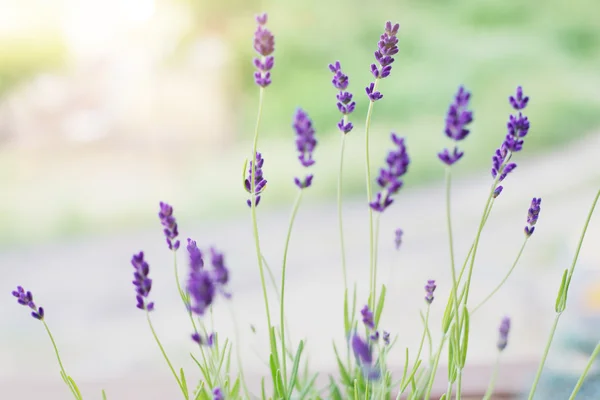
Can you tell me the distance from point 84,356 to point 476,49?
77.4 inches

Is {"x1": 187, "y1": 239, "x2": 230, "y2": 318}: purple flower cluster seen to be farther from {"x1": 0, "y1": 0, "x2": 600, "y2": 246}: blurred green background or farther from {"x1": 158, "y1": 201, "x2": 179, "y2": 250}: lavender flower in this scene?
{"x1": 0, "y1": 0, "x2": 600, "y2": 246}: blurred green background

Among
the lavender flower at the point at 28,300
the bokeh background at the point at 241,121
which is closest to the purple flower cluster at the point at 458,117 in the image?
the lavender flower at the point at 28,300

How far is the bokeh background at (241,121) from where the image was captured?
8.32ft

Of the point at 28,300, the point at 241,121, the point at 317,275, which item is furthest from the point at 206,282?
the point at 241,121

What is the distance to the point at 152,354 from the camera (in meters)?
2.23

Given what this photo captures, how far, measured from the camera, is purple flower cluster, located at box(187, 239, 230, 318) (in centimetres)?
33

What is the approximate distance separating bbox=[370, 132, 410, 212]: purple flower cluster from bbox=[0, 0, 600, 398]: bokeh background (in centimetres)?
207

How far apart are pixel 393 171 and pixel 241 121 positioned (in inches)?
93.5

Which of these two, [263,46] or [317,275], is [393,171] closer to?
[263,46]

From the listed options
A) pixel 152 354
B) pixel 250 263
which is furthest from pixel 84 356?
pixel 250 263

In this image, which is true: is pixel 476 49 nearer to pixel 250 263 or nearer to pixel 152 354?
pixel 250 263

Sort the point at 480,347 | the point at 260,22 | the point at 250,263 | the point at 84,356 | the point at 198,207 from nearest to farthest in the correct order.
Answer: the point at 260,22
the point at 480,347
the point at 84,356
the point at 250,263
the point at 198,207

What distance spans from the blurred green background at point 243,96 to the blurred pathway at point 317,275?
0.10m

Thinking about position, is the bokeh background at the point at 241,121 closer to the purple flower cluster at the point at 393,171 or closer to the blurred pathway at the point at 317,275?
the blurred pathway at the point at 317,275
